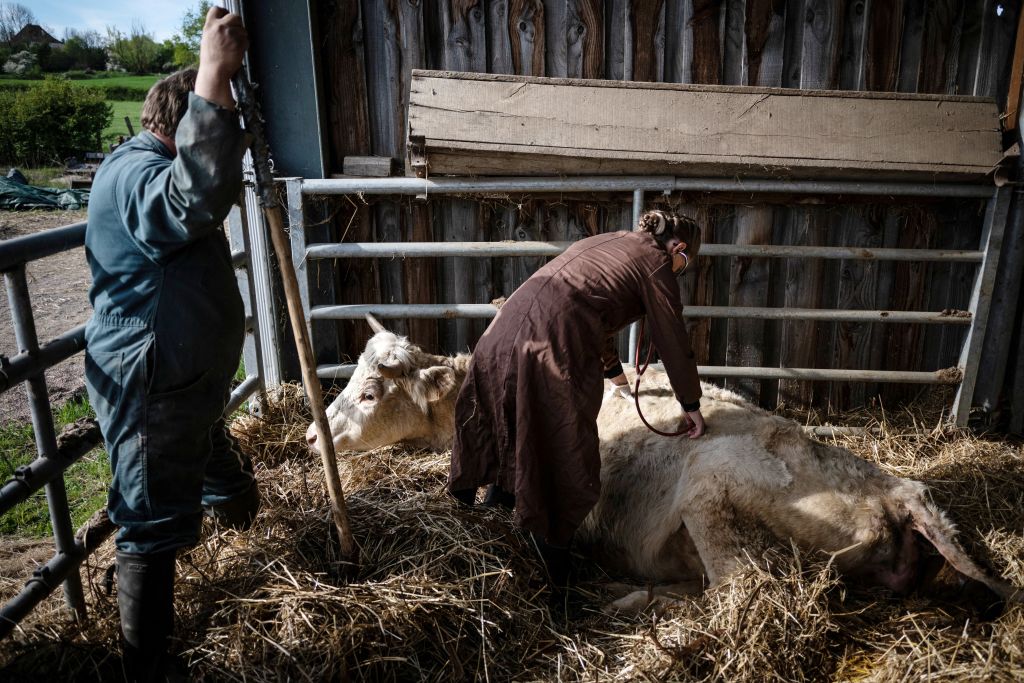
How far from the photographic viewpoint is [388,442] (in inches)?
175

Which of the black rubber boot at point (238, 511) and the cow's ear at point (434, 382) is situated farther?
the cow's ear at point (434, 382)

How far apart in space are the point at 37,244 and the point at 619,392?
288 cm

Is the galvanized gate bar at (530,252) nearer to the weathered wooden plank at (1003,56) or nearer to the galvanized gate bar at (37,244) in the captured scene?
the weathered wooden plank at (1003,56)

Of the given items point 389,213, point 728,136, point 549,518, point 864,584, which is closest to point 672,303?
point 549,518

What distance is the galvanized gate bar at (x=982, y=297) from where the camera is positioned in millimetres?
4816

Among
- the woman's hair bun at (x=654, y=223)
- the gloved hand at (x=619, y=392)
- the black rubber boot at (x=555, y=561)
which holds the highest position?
the woman's hair bun at (x=654, y=223)

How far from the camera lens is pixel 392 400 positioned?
436cm

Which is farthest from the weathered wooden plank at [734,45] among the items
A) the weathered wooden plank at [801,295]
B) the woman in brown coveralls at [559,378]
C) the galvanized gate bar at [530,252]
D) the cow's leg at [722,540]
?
the cow's leg at [722,540]

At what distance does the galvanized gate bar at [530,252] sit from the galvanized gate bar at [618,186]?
0.35 metres

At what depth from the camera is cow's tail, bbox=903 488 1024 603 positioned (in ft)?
9.99

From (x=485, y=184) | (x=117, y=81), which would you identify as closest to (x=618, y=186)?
(x=485, y=184)

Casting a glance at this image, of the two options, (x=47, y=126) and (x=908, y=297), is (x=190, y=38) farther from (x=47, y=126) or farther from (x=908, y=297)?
(x=908, y=297)

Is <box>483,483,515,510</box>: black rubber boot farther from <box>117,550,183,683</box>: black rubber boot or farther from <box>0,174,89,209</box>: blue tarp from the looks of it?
<box>0,174,89,209</box>: blue tarp

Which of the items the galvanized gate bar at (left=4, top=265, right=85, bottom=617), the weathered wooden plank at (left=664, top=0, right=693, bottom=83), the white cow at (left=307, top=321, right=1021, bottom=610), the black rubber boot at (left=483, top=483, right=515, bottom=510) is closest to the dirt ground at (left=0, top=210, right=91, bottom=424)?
the galvanized gate bar at (left=4, top=265, right=85, bottom=617)
